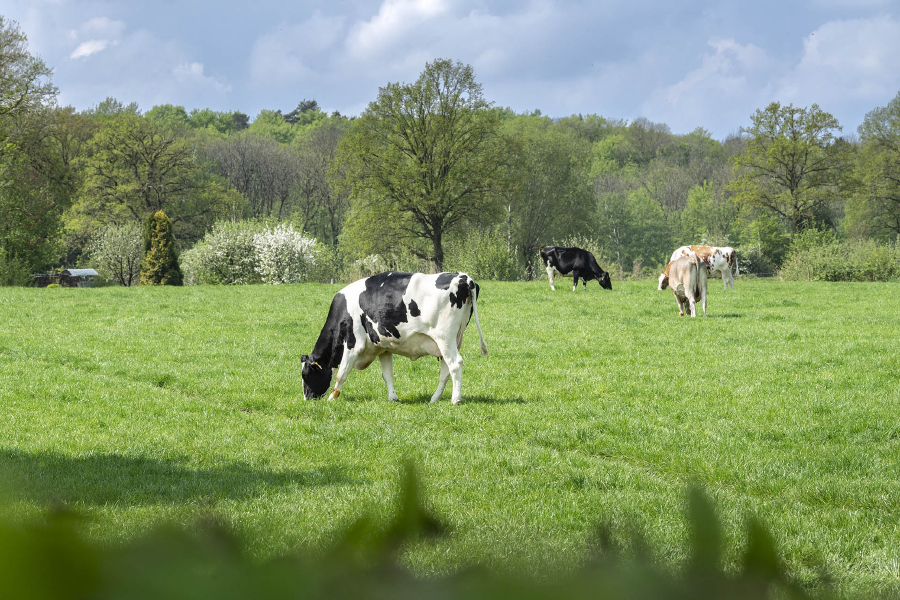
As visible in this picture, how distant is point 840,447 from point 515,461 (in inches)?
125

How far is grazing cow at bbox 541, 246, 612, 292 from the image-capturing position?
2722cm

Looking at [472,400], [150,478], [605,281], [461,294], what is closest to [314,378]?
[472,400]

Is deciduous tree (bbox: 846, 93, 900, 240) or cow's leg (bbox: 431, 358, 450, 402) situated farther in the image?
deciduous tree (bbox: 846, 93, 900, 240)

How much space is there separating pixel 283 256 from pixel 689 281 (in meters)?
30.2

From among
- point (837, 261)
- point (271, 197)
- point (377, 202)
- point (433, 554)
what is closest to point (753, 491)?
point (433, 554)

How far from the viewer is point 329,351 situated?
10047 millimetres

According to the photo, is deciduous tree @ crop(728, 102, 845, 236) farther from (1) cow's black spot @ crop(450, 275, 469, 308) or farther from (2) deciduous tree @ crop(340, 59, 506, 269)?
(1) cow's black spot @ crop(450, 275, 469, 308)

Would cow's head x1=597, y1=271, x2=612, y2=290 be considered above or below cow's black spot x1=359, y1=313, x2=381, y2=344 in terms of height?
above

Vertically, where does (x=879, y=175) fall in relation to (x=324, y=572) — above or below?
above

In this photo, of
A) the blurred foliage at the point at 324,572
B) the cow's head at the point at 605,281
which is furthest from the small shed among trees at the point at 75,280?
the blurred foliage at the point at 324,572

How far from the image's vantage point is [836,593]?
528 mm

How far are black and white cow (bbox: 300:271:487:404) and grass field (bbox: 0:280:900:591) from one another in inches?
18.5

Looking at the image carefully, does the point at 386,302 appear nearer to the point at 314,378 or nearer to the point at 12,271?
the point at 314,378

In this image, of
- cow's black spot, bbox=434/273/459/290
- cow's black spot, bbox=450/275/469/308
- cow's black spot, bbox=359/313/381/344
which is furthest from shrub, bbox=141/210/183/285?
cow's black spot, bbox=450/275/469/308
